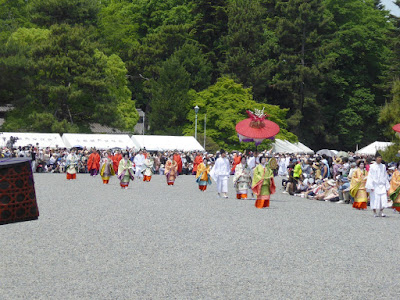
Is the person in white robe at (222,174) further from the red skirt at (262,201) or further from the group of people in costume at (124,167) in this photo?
the group of people in costume at (124,167)

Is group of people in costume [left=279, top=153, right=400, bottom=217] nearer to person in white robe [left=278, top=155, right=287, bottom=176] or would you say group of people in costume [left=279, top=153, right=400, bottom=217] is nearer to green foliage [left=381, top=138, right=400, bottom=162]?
green foliage [left=381, top=138, right=400, bottom=162]

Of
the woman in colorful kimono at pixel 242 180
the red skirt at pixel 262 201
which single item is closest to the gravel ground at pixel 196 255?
the red skirt at pixel 262 201

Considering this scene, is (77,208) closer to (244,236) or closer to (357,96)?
(244,236)

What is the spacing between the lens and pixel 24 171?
6.27 meters

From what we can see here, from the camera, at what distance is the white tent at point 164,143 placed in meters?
51.3

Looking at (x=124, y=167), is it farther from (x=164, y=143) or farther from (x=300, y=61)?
(x=300, y=61)

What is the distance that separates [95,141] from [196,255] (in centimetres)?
3988

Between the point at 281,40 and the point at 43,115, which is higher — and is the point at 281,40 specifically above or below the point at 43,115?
above

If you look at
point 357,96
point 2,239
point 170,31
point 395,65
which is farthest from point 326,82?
point 2,239

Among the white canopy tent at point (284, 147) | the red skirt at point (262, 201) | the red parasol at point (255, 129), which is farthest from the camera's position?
the white canopy tent at point (284, 147)

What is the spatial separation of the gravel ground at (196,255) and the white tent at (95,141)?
31.2 meters

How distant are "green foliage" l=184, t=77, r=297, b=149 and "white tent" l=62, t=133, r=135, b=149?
13714 millimetres

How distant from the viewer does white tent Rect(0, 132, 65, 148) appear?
46353mm

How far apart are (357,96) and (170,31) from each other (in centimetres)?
1987
